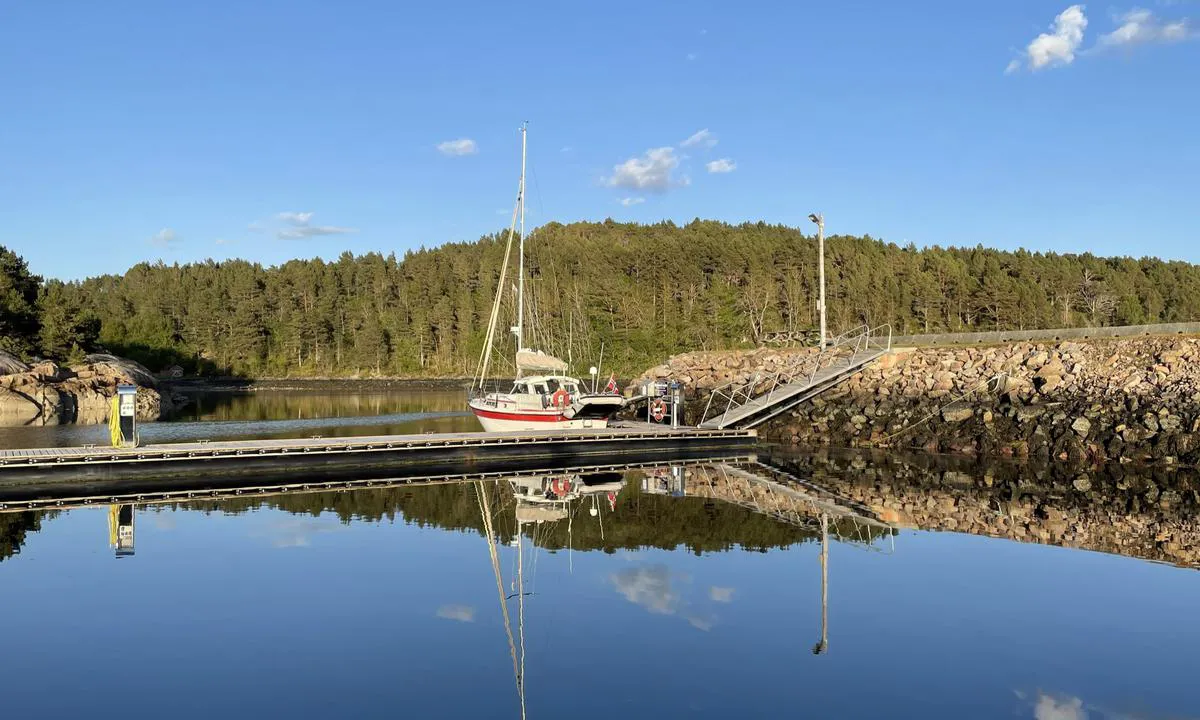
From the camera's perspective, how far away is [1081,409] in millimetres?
36406

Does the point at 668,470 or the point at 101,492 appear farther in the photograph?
the point at 668,470

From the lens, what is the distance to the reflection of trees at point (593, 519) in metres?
21.4

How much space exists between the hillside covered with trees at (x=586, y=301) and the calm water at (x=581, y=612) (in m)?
51.2

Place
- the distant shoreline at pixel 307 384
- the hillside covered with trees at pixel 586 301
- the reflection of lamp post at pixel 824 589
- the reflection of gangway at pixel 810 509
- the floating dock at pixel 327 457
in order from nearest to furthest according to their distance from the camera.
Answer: the reflection of lamp post at pixel 824 589 < the reflection of gangway at pixel 810 509 < the floating dock at pixel 327 457 < the hillside covered with trees at pixel 586 301 < the distant shoreline at pixel 307 384

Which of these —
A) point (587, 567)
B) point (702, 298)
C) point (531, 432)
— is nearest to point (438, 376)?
point (702, 298)

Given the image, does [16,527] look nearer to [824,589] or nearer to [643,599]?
[643,599]

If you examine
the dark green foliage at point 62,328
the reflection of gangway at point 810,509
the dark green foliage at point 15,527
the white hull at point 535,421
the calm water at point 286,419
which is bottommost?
the reflection of gangway at point 810,509

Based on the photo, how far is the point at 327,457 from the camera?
32.0 meters

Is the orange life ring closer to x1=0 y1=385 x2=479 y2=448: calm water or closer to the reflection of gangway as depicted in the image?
x1=0 y1=385 x2=479 y2=448: calm water

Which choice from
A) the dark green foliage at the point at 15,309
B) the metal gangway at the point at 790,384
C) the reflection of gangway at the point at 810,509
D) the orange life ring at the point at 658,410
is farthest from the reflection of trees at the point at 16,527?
the dark green foliage at the point at 15,309

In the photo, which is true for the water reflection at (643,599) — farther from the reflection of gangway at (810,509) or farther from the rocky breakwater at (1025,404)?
the rocky breakwater at (1025,404)

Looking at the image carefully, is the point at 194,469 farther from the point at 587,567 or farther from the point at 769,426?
the point at 769,426

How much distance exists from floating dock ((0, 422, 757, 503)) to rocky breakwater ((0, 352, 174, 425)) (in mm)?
29150

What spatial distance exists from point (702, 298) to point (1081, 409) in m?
72.3
